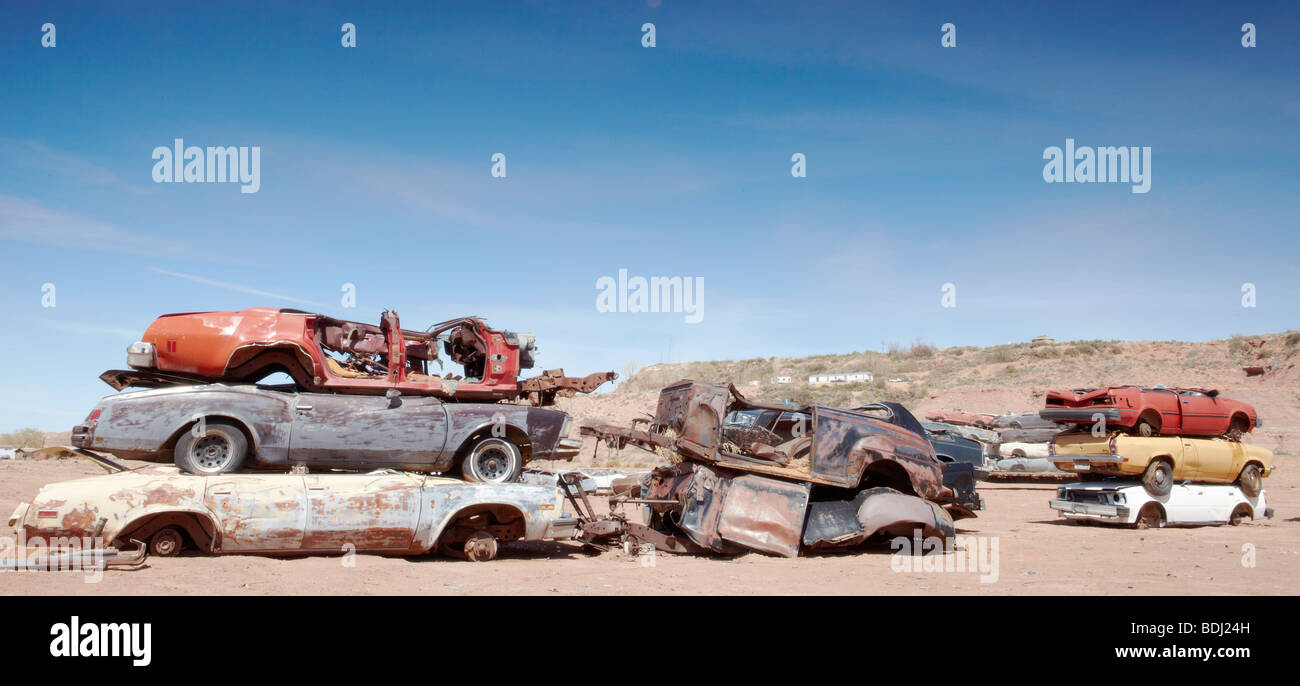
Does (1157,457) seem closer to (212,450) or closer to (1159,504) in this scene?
(1159,504)

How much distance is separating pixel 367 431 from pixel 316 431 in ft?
2.04

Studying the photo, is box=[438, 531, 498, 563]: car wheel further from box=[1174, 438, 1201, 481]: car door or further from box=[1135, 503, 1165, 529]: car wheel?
box=[1174, 438, 1201, 481]: car door

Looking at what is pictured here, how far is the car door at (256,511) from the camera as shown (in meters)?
9.57

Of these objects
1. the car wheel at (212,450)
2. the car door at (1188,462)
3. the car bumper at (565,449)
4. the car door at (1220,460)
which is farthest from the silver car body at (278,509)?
the car door at (1220,460)

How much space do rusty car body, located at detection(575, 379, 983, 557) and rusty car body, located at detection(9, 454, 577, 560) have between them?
1733 millimetres

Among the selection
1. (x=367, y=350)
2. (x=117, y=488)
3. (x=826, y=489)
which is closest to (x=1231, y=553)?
(x=826, y=489)

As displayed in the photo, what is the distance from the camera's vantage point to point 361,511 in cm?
1013

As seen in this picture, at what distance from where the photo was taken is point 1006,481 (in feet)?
88.3

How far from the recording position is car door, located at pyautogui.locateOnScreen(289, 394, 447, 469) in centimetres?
1085

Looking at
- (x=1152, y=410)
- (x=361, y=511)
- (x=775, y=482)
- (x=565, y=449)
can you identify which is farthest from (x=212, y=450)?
(x=1152, y=410)

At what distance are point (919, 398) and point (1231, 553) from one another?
32.2 m

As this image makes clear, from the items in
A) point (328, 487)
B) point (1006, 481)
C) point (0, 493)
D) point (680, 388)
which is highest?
point (680, 388)

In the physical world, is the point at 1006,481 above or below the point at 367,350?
below

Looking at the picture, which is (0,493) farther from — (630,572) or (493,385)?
(630,572)
